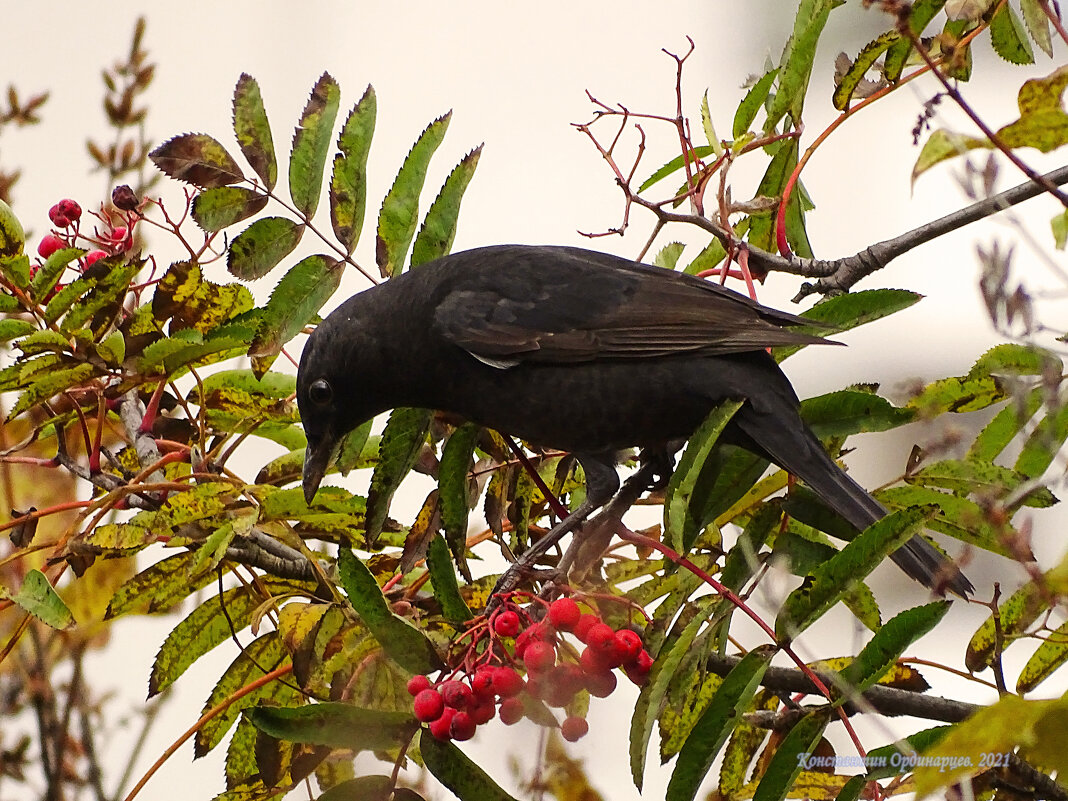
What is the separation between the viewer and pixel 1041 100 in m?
1.24

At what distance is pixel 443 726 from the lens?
138 cm

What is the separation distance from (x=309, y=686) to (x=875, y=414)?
0.90 metres

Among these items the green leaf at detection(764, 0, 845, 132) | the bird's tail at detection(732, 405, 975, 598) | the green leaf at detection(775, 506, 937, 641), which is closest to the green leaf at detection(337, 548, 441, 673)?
the green leaf at detection(775, 506, 937, 641)

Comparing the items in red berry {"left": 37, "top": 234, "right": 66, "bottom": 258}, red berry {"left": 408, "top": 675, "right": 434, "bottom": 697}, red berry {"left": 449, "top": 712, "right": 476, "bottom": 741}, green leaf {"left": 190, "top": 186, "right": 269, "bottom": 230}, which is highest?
red berry {"left": 37, "top": 234, "right": 66, "bottom": 258}

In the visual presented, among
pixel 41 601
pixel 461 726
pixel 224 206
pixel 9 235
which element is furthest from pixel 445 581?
pixel 9 235

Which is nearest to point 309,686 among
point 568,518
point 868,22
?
point 568,518

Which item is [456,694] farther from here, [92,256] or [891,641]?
[92,256]

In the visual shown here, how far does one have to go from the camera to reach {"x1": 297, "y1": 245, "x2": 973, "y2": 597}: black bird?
1880 mm

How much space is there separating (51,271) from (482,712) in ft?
3.26

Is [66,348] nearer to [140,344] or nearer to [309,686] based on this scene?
[140,344]

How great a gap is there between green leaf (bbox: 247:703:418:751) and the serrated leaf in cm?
96

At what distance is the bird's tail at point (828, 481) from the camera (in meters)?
1.55

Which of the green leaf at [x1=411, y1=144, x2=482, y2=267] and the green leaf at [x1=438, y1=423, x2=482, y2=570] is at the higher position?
the green leaf at [x1=411, y1=144, x2=482, y2=267]

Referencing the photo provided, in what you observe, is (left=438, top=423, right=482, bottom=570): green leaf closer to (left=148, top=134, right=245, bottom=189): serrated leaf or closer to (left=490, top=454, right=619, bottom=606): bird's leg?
(left=490, top=454, right=619, bottom=606): bird's leg
